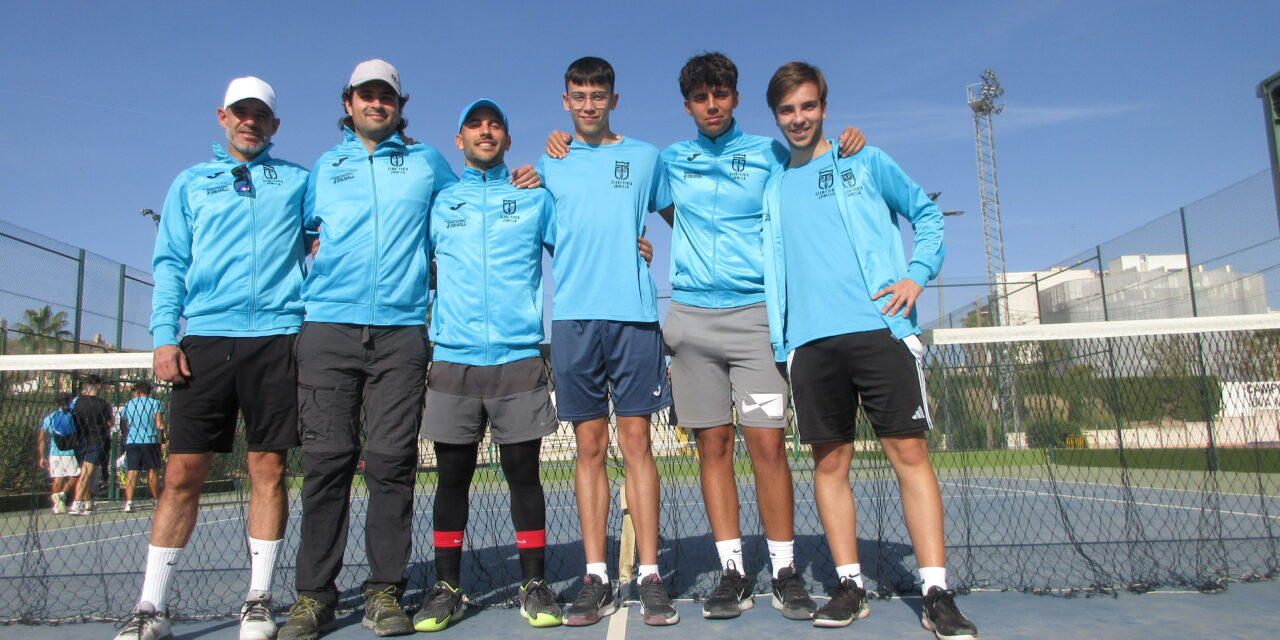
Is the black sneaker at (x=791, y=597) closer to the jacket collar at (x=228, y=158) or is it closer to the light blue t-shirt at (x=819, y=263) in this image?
the light blue t-shirt at (x=819, y=263)

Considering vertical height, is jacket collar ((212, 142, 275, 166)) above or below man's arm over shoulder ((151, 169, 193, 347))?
above

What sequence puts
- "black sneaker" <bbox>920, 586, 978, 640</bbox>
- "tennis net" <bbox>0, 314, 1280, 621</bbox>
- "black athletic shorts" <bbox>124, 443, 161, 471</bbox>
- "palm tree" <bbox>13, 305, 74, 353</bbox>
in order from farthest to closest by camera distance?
"palm tree" <bbox>13, 305, 74, 353</bbox> < "black athletic shorts" <bbox>124, 443, 161, 471</bbox> < "tennis net" <bbox>0, 314, 1280, 621</bbox> < "black sneaker" <bbox>920, 586, 978, 640</bbox>

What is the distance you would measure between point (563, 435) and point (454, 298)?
3.65 feet

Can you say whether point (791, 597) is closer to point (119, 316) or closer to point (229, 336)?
point (229, 336)

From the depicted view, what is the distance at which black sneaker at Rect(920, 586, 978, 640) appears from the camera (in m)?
2.72

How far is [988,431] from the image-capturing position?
7.89 meters

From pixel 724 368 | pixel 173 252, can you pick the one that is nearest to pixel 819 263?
pixel 724 368

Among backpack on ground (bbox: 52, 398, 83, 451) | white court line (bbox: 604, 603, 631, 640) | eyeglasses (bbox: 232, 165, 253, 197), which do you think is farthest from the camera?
backpack on ground (bbox: 52, 398, 83, 451)

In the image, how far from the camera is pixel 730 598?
3117 mm

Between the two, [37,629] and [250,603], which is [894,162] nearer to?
[250,603]

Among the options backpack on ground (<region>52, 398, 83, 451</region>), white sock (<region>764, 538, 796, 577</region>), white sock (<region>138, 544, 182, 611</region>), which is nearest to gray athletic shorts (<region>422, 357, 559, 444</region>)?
white sock (<region>764, 538, 796, 577</region>)

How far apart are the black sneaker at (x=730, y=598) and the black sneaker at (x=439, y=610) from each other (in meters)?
1.01

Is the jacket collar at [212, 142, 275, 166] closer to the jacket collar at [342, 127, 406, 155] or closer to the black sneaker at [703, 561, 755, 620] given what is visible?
the jacket collar at [342, 127, 406, 155]

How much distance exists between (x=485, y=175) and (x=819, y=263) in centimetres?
154
